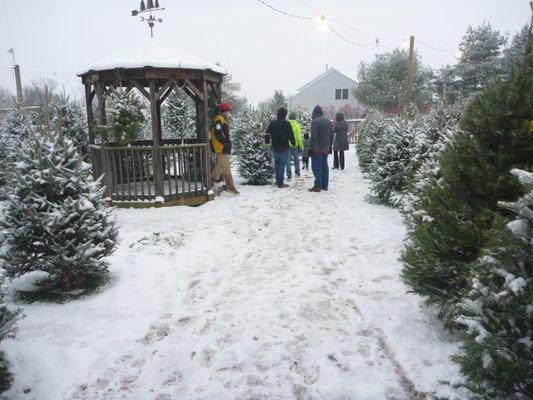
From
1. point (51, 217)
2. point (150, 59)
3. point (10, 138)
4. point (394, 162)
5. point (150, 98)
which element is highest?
point (150, 59)

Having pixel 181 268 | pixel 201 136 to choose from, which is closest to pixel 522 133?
pixel 181 268

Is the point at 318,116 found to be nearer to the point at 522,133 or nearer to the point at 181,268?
the point at 181,268

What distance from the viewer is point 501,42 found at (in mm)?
30984

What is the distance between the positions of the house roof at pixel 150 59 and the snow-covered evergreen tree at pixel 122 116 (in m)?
0.60

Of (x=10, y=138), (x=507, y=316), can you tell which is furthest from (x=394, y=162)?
(x=10, y=138)

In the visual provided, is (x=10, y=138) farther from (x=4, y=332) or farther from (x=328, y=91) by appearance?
(x=328, y=91)

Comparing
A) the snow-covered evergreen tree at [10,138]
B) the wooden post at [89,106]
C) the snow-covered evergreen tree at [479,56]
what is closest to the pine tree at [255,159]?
the wooden post at [89,106]

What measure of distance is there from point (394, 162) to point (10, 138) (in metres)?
11.7

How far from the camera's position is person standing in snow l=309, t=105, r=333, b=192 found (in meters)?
9.95

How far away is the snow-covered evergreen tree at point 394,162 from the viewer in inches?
323

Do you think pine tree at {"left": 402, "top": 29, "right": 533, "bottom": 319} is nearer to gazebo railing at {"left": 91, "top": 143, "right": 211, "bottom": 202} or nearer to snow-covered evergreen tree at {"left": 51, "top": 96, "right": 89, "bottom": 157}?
gazebo railing at {"left": 91, "top": 143, "right": 211, "bottom": 202}

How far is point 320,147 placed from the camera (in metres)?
9.98

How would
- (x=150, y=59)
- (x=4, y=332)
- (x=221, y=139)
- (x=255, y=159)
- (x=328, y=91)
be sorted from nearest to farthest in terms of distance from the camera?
(x=4, y=332) → (x=150, y=59) → (x=221, y=139) → (x=255, y=159) → (x=328, y=91)

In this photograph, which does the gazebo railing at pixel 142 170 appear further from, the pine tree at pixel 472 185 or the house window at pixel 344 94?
the house window at pixel 344 94
